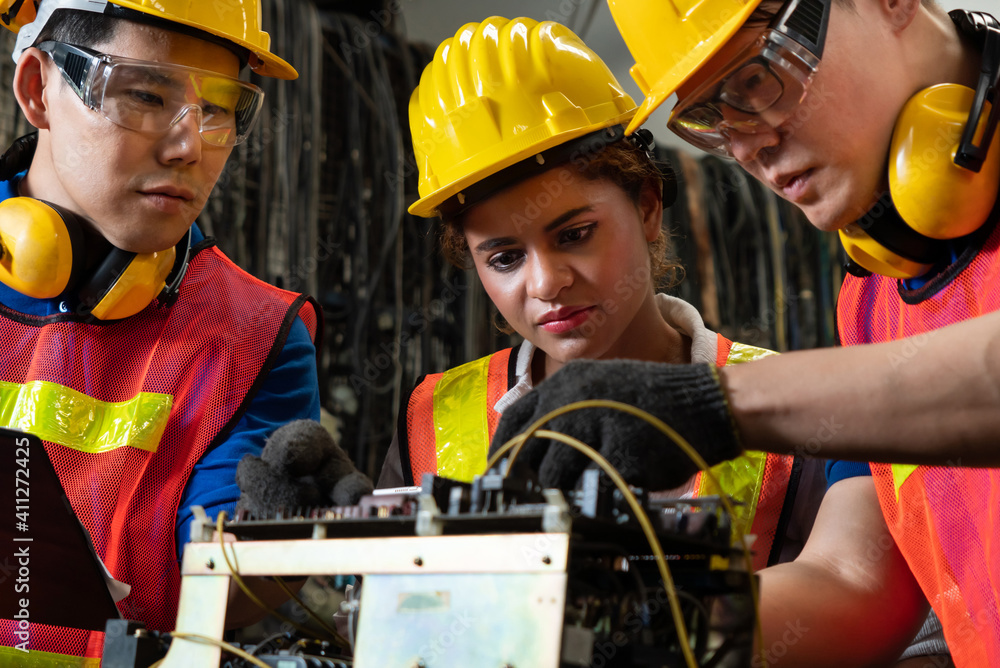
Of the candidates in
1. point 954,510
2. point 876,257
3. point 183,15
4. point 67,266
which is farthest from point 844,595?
point 183,15

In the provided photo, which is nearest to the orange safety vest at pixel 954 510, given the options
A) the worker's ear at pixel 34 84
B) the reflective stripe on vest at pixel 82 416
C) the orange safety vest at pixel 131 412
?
the orange safety vest at pixel 131 412

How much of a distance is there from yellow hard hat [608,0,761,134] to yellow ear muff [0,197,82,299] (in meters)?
1.11

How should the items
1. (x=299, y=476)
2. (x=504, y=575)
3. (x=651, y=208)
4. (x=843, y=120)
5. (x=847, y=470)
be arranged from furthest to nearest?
(x=651, y=208)
(x=847, y=470)
(x=843, y=120)
(x=299, y=476)
(x=504, y=575)

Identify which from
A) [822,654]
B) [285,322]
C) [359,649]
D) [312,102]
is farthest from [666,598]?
[312,102]

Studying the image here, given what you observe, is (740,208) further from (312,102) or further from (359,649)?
(359,649)

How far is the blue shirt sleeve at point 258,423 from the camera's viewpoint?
1.74 metres

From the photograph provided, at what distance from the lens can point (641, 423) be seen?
0.89 meters

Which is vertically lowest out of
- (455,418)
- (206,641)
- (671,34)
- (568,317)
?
(206,641)

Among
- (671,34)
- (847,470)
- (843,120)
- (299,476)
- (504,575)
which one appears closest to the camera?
(504,575)

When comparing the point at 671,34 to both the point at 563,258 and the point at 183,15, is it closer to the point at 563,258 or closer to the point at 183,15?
the point at 563,258

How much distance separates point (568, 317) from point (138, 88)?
3.24 ft

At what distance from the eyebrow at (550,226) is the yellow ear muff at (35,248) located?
0.82 m

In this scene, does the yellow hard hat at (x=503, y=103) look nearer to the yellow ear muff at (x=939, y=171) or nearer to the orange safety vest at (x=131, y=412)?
the orange safety vest at (x=131, y=412)

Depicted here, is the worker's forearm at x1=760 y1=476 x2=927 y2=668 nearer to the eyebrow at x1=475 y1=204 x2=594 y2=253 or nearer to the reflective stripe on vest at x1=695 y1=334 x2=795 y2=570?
the reflective stripe on vest at x1=695 y1=334 x2=795 y2=570
